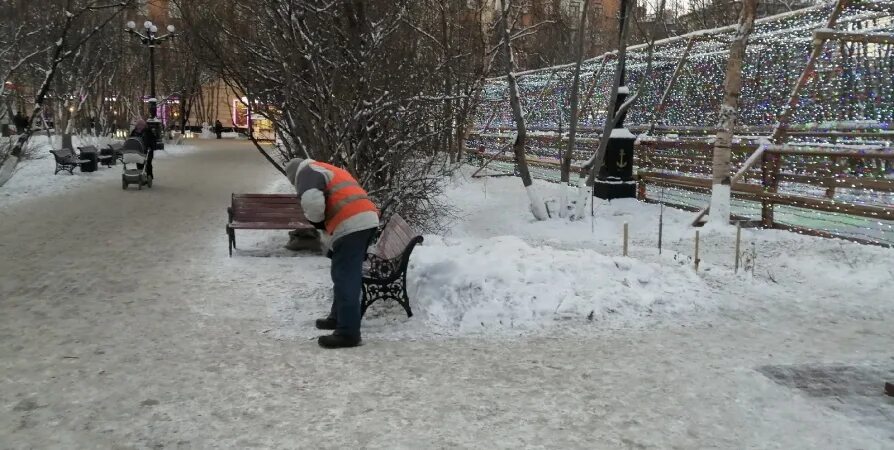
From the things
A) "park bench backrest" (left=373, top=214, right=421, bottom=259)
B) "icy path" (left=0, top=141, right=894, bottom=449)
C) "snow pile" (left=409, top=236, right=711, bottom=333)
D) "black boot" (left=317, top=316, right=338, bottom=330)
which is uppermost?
"park bench backrest" (left=373, top=214, right=421, bottom=259)

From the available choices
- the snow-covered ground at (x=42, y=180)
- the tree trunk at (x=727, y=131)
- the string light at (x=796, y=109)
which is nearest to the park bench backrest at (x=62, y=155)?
the snow-covered ground at (x=42, y=180)

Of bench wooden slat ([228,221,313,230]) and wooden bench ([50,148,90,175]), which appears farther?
wooden bench ([50,148,90,175])

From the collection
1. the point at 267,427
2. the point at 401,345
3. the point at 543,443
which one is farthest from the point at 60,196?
the point at 543,443

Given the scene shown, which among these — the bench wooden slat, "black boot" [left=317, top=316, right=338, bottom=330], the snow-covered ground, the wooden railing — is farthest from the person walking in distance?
the snow-covered ground

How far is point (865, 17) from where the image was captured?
1063cm

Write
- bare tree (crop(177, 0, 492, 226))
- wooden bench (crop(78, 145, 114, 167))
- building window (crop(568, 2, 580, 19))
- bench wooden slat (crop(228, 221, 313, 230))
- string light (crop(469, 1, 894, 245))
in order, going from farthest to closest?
1. building window (crop(568, 2, 580, 19))
2. wooden bench (crop(78, 145, 114, 167))
3. string light (crop(469, 1, 894, 245))
4. bare tree (crop(177, 0, 492, 226))
5. bench wooden slat (crop(228, 221, 313, 230))

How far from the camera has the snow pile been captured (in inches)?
236

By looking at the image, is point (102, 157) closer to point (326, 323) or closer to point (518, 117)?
point (518, 117)

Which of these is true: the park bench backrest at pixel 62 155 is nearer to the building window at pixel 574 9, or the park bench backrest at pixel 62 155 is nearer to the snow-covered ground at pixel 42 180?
the snow-covered ground at pixel 42 180

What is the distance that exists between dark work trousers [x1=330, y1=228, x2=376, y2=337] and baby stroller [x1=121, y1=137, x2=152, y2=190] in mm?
12915

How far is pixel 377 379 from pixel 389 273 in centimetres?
146

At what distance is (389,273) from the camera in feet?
19.5

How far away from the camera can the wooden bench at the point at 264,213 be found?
8.80 meters

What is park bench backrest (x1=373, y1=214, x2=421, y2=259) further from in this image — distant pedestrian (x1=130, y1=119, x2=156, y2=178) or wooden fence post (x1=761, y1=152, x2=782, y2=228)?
distant pedestrian (x1=130, y1=119, x2=156, y2=178)
